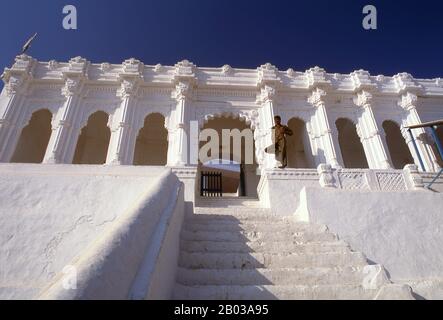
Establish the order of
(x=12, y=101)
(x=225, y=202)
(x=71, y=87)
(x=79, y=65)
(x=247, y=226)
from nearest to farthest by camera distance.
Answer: (x=247, y=226)
(x=225, y=202)
(x=12, y=101)
(x=71, y=87)
(x=79, y=65)

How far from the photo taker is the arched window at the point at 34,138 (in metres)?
11.6

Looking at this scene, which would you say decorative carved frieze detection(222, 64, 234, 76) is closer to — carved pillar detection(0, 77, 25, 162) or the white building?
the white building

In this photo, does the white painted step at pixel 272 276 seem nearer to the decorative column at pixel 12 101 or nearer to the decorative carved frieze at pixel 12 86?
the decorative column at pixel 12 101

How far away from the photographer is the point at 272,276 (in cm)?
330

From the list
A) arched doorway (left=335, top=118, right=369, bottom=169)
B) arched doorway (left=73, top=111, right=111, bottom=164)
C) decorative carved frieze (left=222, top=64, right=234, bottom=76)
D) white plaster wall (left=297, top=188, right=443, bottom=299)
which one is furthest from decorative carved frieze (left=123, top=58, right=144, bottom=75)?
arched doorway (left=335, top=118, right=369, bottom=169)

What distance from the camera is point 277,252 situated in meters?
4.00

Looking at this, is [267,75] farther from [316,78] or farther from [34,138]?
[34,138]

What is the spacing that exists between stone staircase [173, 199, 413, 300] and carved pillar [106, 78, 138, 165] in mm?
6653

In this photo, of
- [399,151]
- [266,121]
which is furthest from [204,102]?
[399,151]

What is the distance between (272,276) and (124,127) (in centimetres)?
933

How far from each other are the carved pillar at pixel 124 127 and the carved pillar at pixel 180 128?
5.32 ft

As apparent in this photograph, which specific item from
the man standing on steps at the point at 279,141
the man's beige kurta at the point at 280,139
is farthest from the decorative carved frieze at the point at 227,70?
the man's beige kurta at the point at 280,139
